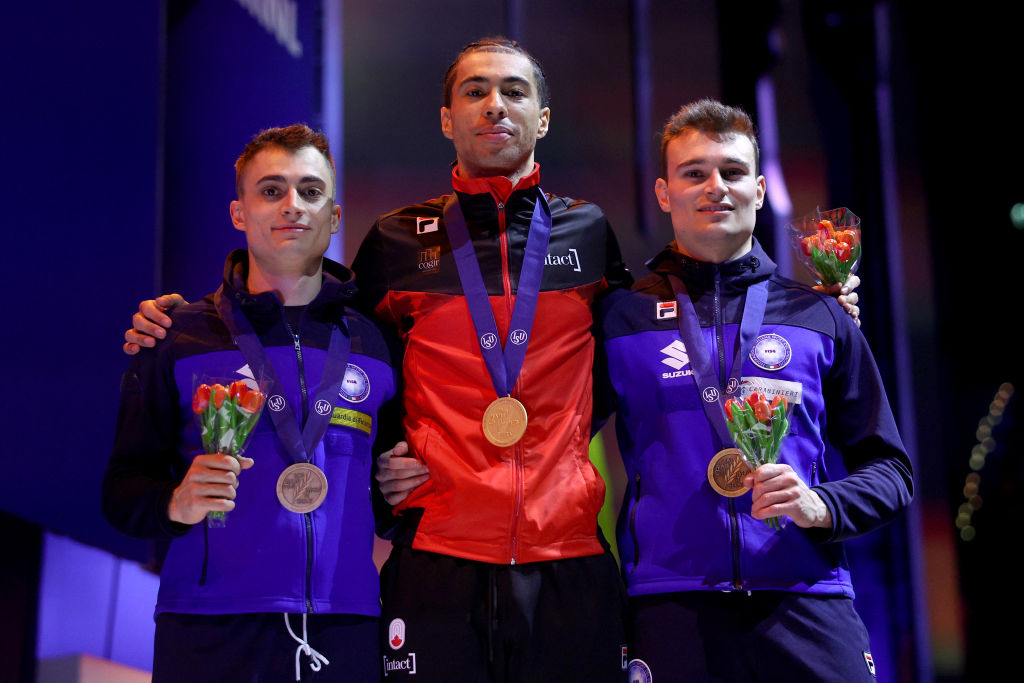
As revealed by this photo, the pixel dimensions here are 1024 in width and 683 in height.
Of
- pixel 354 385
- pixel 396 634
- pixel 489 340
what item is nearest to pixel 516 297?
pixel 489 340

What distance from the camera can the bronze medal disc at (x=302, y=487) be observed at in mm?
2623

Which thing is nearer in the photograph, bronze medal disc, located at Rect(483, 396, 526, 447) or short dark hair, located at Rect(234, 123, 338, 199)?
bronze medal disc, located at Rect(483, 396, 526, 447)

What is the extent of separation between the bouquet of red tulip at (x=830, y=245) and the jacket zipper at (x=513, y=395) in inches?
38.4

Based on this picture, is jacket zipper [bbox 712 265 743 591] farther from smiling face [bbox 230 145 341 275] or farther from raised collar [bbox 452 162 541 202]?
smiling face [bbox 230 145 341 275]

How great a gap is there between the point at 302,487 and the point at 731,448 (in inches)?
46.0

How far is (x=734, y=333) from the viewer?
2.88 m

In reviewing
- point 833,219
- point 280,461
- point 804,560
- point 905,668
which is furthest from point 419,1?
point 905,668

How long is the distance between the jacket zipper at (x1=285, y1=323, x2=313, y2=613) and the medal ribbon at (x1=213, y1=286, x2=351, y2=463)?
4 cm

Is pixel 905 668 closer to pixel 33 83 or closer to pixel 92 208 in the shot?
pixel 92 208

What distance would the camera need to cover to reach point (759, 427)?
2.53m

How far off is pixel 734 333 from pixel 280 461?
1.35m

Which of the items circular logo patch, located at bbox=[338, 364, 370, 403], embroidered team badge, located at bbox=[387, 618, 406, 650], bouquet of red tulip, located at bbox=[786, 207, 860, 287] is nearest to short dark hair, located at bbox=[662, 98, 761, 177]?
bouquet of red tulip, located at bbox=[786, 207, 860, 287]

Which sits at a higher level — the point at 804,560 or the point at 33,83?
the point at 33,83

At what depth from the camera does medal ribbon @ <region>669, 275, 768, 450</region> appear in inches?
108
